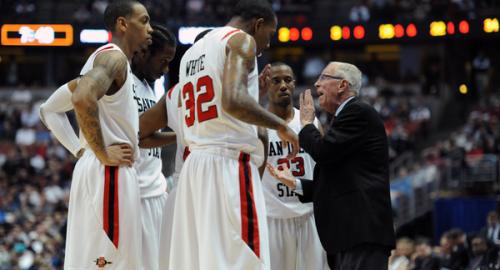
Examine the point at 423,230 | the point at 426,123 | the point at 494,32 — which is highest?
the point at 494,32

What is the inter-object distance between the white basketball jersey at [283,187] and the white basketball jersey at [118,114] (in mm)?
1545

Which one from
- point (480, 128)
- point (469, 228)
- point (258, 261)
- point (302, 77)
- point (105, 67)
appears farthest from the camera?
point (302, 77)

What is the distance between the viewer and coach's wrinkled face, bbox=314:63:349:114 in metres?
6.93

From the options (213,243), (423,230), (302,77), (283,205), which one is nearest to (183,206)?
(213,243)

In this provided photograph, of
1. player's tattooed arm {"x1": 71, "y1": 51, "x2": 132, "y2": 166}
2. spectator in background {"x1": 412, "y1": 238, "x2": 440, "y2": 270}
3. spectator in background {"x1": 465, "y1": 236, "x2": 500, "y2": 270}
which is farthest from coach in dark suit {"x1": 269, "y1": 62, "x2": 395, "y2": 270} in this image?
spectator in background {"x1": 412, "y1": 238, "x2": 440, "y2": 270}

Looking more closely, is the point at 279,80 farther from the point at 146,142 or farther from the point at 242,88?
the point at 242,88

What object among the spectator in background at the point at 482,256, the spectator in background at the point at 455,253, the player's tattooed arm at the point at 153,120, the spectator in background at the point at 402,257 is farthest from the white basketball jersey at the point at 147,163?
the spectator in background at the point at 402,257

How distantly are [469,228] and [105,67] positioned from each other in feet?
50.5

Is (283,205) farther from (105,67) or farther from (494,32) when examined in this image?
(494,32)

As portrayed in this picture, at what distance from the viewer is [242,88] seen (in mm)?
5953

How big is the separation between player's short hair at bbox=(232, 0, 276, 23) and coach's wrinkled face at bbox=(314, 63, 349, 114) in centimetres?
77

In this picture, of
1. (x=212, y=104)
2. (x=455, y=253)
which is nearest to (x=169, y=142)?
(x=212, y=104)

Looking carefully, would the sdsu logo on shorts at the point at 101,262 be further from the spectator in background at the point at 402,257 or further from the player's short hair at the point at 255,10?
the spectator in background at the point at 402,257

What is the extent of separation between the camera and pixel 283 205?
316 inches
